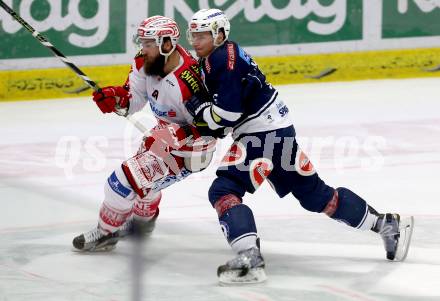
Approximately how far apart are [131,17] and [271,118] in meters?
5.23

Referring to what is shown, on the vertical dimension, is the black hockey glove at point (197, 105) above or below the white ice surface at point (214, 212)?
above

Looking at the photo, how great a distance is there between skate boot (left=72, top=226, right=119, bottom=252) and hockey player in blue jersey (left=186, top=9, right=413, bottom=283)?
2.33 ft

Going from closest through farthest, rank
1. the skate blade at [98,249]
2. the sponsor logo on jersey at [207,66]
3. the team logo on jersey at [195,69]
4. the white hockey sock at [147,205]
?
the sponsor logo on jersey at [207,66] → the team logo on jersey at [195,69] → the skate blade at [98,249] → the white hockey sock at [147,205]

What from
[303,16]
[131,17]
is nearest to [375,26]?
[303,16]

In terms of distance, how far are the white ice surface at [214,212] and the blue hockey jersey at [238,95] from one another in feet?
2.31

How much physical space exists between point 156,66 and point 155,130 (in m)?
0.35

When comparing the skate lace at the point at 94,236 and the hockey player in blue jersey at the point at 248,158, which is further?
the skate lace at the point at 94,236

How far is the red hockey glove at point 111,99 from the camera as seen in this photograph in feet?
18.6

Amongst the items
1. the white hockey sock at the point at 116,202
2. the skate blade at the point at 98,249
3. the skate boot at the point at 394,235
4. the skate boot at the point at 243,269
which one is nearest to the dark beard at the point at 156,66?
the white hockey sock at the point at 116,202

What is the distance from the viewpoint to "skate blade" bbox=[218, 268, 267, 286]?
5059 mm

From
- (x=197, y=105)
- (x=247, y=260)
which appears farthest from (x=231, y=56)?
(x=247, y=260)

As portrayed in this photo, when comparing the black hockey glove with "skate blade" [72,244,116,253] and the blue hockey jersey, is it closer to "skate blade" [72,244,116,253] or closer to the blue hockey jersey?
the blue hockey jersey

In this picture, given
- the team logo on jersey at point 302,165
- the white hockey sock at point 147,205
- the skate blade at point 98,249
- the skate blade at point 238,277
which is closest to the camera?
the skate blade at point 238,277

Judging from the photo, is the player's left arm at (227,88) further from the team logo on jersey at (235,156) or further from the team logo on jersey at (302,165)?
the team logo on jersey at (302,165)
